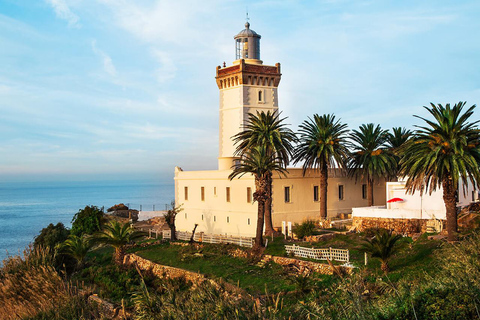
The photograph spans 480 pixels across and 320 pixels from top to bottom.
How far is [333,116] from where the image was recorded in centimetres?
3372

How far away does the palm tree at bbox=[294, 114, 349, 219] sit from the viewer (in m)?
32.7

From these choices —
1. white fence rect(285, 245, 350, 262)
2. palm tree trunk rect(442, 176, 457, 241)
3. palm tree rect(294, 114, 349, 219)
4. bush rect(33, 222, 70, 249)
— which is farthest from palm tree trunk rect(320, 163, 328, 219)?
bush rect(33, 222, 70, 249)

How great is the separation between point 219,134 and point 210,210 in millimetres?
7657

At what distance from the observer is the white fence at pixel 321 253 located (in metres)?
21.9

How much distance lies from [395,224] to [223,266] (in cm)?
1106

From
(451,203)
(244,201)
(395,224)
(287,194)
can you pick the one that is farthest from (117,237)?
(451,203)

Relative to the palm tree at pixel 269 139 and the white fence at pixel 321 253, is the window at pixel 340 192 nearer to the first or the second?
the palm tree at pixel 269 139

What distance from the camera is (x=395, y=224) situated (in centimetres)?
2784

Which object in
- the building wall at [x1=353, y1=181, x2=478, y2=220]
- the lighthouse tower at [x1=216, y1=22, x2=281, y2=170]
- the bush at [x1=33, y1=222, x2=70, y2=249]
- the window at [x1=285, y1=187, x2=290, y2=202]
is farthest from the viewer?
the lighthouse tower at [x1=216, y1=22, x2=281, y2=170]

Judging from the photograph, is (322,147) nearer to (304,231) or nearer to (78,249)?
(304,231)

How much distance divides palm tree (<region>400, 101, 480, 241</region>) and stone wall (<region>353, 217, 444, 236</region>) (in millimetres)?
4907

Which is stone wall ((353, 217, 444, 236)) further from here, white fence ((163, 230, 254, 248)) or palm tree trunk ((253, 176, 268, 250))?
white fence ((163, 230, 254, 248))

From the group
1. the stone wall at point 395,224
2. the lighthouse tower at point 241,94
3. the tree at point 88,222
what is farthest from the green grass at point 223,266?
the tree at point 88,222

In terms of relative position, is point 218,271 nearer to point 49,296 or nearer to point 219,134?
point 49,296
